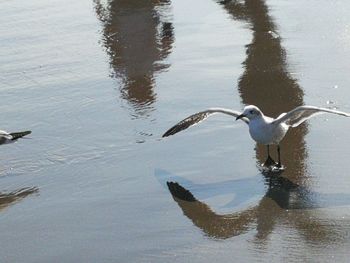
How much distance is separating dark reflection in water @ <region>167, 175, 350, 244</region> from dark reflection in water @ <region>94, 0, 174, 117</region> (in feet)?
7.30

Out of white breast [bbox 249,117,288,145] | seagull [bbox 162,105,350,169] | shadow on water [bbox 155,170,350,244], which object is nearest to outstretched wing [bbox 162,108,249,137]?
seagull [bbox 162,105,350,169]

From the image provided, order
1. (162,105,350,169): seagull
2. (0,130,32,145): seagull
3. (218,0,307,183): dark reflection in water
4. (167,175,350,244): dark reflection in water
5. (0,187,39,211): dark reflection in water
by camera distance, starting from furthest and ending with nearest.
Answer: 1. (0,130,32,145): seagull
2. (218,0,307,183): dark reflection in water
3. (162,105,350,169): seagull
4. (0,187,39,211): dark reflection in water
5. (167,175,350,244): dark reflection in water

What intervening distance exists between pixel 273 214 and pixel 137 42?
5780 mm

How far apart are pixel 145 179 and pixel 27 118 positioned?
220cm

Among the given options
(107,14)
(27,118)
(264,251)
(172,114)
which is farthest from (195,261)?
(107,14)

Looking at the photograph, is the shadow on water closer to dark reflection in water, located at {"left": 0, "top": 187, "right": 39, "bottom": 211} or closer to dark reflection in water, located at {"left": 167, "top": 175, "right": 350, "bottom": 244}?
dark reflection in water, located at {"left": 167, "top": 175, "right": 350, "bottom": 244}

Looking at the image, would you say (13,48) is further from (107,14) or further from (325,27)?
(325,27)

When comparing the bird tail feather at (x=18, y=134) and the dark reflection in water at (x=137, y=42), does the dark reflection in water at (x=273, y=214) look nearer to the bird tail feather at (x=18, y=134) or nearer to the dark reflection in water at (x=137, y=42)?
the bird tail feather at (x=18, y=134)

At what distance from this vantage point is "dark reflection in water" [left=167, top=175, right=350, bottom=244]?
5461 millimetres

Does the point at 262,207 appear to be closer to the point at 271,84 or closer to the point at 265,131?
the point at 265,131

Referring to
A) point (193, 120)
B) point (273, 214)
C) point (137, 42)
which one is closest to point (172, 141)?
point (193, 120)

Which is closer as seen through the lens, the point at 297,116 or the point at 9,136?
the point at 297,116

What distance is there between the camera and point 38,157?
7.23 meters

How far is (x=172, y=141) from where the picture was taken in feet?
24.1
